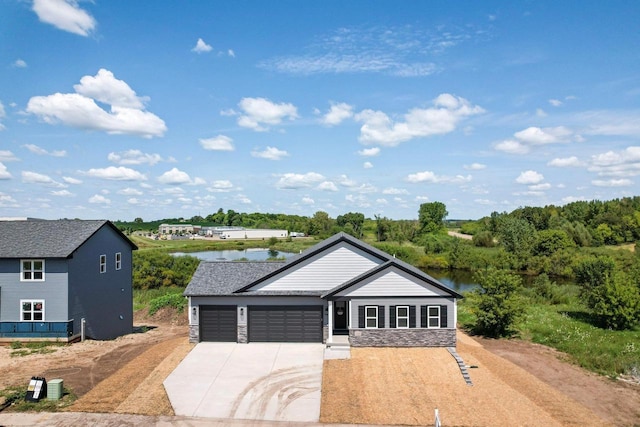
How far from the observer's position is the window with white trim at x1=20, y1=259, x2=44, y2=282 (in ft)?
76.5

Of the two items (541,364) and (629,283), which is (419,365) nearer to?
(541,364)

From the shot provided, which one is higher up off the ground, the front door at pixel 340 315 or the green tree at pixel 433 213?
the green tree at pixel 433 213

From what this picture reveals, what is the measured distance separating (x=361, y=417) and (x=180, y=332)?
16544mm

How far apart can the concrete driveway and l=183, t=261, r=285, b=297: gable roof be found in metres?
2.60

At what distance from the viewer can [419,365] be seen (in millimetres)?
18641

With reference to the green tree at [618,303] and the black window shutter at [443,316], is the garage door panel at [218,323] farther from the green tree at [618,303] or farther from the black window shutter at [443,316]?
the green tree at [618,303]

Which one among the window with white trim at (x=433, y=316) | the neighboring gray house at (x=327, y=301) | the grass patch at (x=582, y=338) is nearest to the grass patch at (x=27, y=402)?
the neighboring gray house at (x=327, y=301)

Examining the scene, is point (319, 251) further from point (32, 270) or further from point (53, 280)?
point (32, 270)

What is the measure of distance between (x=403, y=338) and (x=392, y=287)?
238 centimetres

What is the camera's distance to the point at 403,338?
21.2 metres

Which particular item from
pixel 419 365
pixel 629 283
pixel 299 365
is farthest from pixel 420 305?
pixel 629 283

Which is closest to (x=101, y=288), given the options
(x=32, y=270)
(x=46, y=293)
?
(x=46, y=293)

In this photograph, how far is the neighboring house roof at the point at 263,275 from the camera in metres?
21.3

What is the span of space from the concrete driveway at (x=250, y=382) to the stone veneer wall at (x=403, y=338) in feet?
6.32
